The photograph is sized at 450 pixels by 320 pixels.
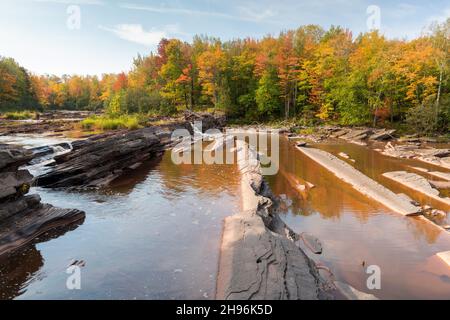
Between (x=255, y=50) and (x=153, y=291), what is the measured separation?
178 ft

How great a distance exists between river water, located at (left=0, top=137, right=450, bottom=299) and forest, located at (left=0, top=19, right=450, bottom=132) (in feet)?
82.2

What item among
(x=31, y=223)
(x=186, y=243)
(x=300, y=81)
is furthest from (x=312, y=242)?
(x=300, y=81)

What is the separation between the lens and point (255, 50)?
179 feet

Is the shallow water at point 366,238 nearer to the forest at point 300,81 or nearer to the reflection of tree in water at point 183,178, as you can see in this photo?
the reflection of tree in water at point 183,178

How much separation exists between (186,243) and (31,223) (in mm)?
4965

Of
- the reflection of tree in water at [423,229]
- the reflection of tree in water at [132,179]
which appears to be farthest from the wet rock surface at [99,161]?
the reflection of tree in water at [423,229]

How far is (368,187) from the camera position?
575 inches

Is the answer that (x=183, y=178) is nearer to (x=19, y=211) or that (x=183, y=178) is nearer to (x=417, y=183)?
(x=19, y=211)

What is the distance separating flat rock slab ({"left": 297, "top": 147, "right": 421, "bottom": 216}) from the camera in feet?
39.3

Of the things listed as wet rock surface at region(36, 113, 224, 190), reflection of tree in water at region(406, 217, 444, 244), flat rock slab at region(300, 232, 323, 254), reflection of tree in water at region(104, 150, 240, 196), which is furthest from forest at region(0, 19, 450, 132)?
flat rock slab at region(300, 232, 323, 254)

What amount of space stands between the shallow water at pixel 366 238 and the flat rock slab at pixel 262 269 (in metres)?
1.65

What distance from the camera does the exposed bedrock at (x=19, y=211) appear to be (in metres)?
8.30

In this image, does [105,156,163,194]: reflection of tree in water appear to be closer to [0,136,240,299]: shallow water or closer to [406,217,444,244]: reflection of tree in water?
[0,136,240,299]: shallow water

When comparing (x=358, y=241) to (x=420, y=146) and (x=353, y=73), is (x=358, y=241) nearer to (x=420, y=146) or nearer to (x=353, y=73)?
(x=420, y=146)
